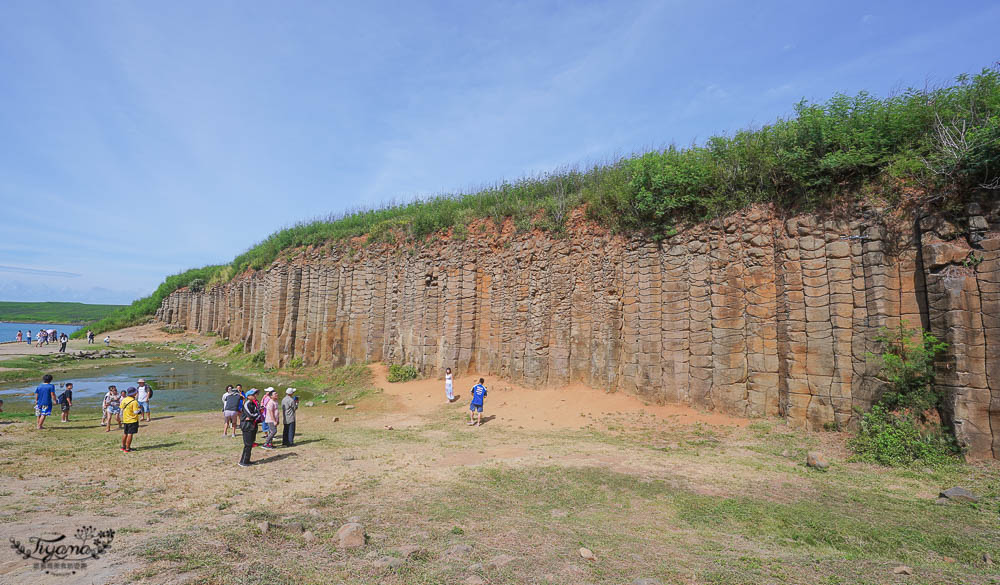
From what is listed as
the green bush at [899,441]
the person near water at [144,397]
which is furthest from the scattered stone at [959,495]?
the person near water at [144,397]

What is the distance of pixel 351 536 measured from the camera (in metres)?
5.77

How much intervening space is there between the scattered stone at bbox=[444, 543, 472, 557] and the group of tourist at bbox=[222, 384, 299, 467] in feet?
19.3

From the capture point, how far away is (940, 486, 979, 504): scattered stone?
745cm

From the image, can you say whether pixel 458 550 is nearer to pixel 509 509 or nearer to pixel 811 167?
pixel 509 509

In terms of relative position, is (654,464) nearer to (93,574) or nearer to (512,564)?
(512,564)

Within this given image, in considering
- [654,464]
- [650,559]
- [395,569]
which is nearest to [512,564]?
[395,569]

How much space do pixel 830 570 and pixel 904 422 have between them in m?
7.03

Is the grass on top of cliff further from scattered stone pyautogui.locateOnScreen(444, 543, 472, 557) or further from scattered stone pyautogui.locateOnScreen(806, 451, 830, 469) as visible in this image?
scattered stone pyautogui.locateOnScreen(806, 451, 830, 469)

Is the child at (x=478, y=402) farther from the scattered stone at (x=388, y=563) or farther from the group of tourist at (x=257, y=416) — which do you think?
the scattered stone at (x=388, y=563)

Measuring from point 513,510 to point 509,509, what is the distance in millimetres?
73

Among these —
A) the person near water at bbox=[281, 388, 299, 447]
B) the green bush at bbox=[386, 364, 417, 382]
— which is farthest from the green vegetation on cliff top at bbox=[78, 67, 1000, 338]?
the person near water at bbox=[281, 388, 299, 447]

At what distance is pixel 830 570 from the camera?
207 inches

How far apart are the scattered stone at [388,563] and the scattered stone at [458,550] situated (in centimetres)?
58

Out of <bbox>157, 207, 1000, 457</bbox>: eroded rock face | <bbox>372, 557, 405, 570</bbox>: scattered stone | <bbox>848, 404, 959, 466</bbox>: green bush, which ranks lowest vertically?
<bbox>372, 557, 405, 570</bbox>: scattered stone
